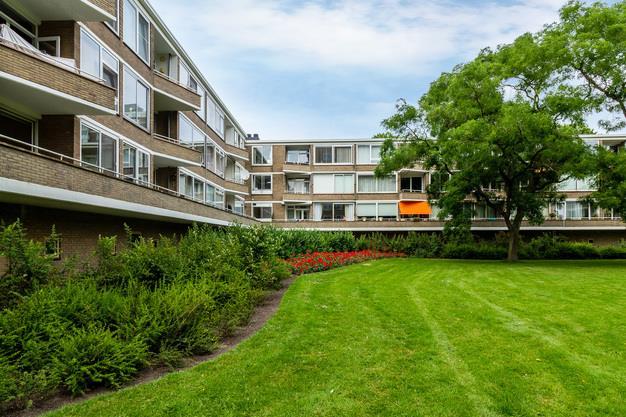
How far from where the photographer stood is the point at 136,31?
19.9 m

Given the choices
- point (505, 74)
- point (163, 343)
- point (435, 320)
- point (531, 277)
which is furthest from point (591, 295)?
point (505, 74)

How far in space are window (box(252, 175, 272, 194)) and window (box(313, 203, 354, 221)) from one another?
236 inches

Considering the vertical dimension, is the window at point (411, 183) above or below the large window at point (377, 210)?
above

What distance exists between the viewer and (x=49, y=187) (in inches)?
437

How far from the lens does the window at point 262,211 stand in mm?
48594

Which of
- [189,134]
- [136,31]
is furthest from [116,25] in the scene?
[189,134]

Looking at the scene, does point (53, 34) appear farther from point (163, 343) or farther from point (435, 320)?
point (435, 320)

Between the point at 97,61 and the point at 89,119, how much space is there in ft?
8.33

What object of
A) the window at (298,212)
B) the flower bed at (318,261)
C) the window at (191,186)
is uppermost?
the window at (191,186)

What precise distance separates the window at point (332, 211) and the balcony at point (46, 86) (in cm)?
3600

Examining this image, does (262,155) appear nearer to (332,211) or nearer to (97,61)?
(332,211)

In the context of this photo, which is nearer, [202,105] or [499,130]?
[499,130]

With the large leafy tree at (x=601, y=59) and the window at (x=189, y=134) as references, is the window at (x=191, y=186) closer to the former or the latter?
the window at (x=189, y=134)

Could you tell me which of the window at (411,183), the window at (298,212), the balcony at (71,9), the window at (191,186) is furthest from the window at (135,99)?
the window at (411,183)
